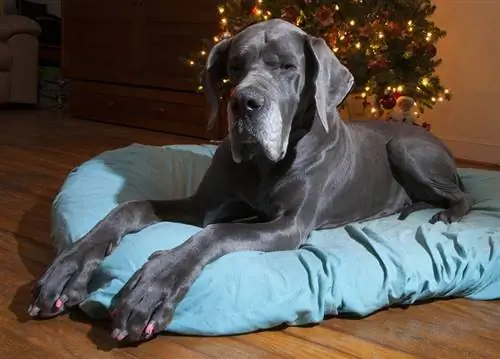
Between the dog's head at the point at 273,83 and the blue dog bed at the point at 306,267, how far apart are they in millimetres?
330

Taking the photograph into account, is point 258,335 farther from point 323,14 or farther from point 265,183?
point 323,14

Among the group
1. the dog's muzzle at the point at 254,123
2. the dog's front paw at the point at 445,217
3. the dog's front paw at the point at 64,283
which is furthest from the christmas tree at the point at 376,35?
the dog's front paw at the point at 64,283

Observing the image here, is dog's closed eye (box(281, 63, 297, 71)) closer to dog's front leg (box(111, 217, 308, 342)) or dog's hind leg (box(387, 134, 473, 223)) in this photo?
dog's front leg (box(111, 217, 308, 342))

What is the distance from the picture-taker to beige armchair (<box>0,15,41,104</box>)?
20.2ft

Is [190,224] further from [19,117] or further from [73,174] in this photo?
[19,117]

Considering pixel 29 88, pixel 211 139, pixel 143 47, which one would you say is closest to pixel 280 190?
pixel 211 139

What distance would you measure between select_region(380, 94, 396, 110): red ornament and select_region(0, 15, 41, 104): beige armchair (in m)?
3.71

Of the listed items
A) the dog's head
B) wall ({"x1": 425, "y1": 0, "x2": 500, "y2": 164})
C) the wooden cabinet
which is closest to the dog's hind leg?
the dog's head

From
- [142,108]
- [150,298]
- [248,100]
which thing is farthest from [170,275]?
[142,108]

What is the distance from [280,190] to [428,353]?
2.24ft

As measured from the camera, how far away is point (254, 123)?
1.93 meters

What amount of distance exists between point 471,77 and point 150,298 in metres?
3.63

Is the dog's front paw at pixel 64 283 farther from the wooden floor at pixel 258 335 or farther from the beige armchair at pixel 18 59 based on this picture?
the beige armchair at pixel 18 59

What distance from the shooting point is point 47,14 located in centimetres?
743
